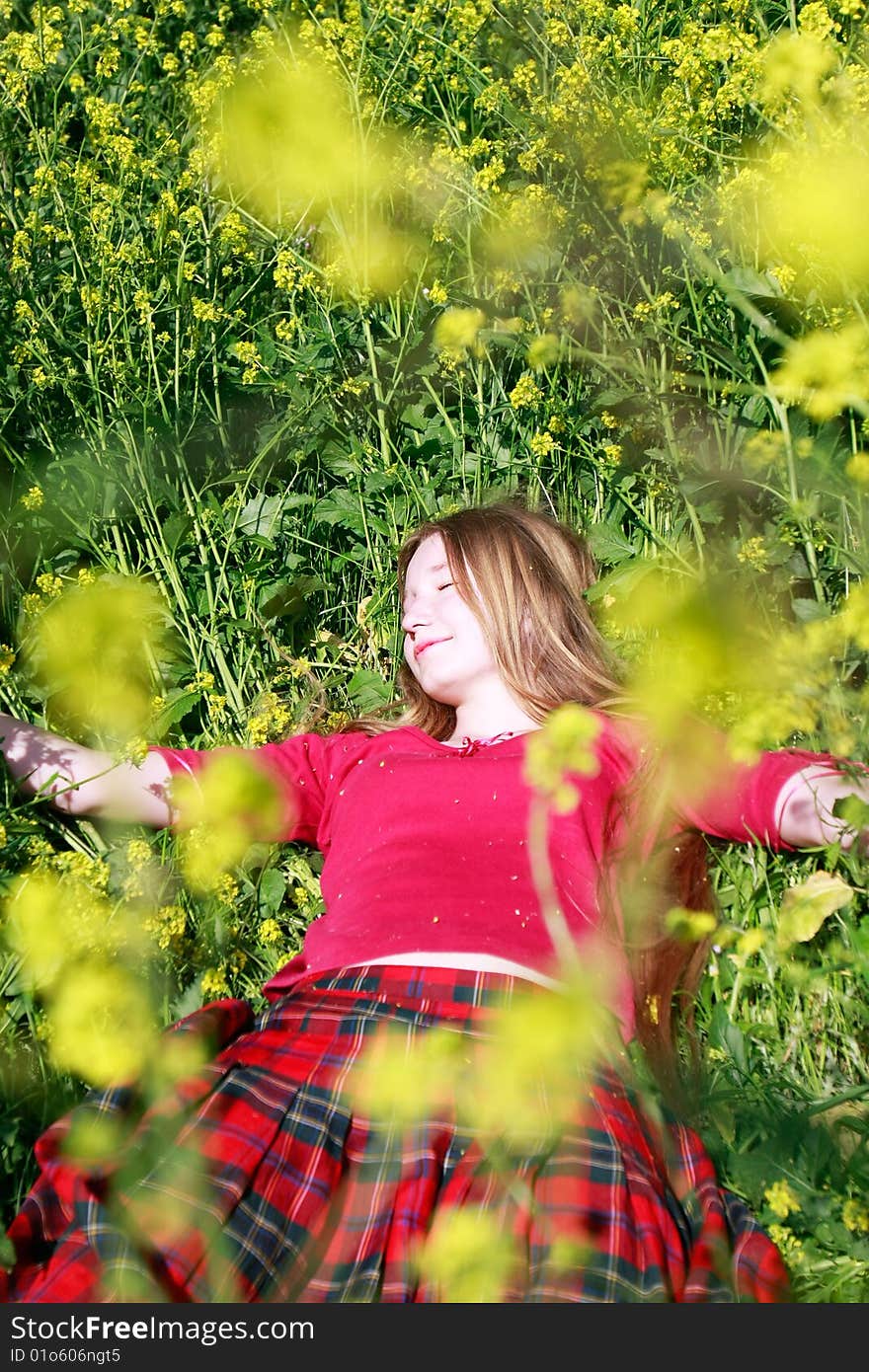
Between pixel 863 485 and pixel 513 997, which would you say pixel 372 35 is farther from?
pixel 513 997

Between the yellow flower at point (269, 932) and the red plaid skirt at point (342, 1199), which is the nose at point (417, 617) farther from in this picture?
the red plaid skirt at point (342, 1199)

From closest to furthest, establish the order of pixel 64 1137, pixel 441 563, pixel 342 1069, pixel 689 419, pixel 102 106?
pixel 64 1137, pixel 342 1069, pixel 441 563, pixel 689 419, pixel 102 106

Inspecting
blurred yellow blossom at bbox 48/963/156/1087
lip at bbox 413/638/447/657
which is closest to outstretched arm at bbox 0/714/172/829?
blurred yellow blossom at bbox 48/963/156/1087

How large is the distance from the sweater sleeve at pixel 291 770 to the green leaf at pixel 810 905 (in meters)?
0.72

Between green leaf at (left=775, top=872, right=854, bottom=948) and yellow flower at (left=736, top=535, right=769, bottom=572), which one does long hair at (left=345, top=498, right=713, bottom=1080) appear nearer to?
green leaf at (left=775, top=872, right=854, bottom=948)

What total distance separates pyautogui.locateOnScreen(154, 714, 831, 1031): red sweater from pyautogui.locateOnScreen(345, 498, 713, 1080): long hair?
62mm

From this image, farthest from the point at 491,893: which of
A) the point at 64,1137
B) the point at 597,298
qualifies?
the point at 597,298

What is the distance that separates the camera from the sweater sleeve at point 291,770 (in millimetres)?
2047

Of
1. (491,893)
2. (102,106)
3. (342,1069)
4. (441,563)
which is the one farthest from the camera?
(102,106)

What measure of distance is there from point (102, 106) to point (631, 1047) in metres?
2.24

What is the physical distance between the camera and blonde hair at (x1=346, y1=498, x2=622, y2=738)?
2.08 meters

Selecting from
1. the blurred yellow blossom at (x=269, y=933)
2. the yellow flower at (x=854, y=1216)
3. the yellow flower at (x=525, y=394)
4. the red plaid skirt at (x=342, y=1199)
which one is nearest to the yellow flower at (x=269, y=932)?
the blurred yellow blossom at (x=269, y=933)

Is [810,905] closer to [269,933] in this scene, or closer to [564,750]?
[564,750]

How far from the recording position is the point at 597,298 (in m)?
2.56
